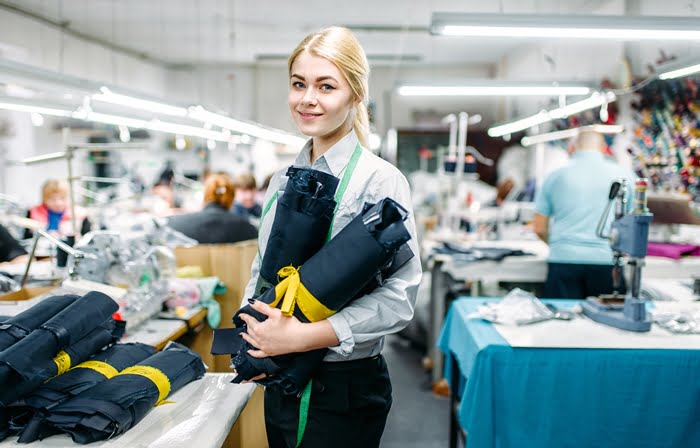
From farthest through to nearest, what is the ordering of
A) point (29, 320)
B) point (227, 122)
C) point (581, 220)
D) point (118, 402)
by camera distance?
point (227, 122) < point (581, 220) < point (29, 320) < point (118, 402)

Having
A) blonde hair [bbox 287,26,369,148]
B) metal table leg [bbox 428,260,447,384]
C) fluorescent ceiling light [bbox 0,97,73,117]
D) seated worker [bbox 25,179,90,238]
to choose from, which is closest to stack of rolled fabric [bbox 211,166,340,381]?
blonde hair [bbox 287,26,369,148]

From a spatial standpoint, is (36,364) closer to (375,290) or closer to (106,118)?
(375,290)

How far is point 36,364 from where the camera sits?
1152 mm

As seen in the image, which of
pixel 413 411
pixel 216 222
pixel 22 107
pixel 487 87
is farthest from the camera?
pixel 487 87

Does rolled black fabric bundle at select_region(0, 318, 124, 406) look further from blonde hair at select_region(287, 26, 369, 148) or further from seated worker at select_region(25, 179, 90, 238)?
seated worker at select_region(25, 179, 90, 238)

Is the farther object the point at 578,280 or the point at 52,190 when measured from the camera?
the point at 52,190

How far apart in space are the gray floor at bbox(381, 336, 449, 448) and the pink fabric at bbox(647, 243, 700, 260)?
174cm

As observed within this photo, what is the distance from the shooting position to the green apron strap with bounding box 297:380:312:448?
3.80ft

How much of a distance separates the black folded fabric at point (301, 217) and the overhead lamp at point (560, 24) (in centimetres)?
137

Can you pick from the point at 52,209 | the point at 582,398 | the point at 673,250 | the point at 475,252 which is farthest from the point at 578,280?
the point at 52,209

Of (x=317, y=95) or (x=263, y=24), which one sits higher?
(x=263, y=24)

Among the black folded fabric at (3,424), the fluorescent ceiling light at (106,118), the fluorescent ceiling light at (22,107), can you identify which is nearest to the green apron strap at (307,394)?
the black folded fabric at (3,424)

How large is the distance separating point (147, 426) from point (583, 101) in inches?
143

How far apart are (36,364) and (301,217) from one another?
667 mm
